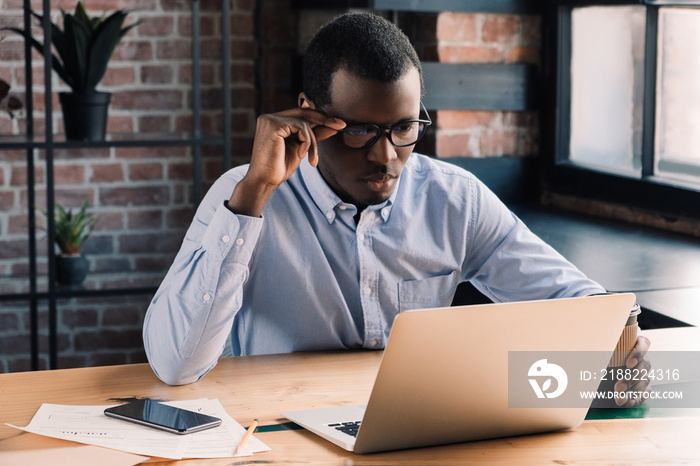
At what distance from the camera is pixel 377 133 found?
1540 millimetres

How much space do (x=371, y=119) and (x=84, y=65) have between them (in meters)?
1.53

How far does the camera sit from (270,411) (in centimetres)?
127

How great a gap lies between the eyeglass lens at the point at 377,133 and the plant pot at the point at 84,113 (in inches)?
56.9

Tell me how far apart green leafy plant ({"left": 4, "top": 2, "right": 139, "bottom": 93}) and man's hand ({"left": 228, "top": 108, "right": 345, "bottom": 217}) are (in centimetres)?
138

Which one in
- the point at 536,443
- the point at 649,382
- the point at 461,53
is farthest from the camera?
the point at 461,53

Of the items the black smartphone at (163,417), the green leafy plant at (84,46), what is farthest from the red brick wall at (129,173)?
the black smartphone at (163,417)

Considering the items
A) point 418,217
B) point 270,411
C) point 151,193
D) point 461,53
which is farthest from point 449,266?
point 151,193

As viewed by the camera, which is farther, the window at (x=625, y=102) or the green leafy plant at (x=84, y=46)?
the green leafy plant at (x=84, y=46)

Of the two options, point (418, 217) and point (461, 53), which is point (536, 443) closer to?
point (418, 217)

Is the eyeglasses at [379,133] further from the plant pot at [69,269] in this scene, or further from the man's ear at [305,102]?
the plant pot at [69,269]

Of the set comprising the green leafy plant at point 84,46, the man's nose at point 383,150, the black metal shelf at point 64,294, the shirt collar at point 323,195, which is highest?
the green leafy plant at point 84,46

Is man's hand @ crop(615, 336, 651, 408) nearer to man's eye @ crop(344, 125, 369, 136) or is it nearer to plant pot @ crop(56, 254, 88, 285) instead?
man's eye @ crop(344, 125, 369, 136)

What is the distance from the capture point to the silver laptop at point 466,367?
1052mm

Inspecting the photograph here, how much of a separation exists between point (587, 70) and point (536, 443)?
6.34 ft
